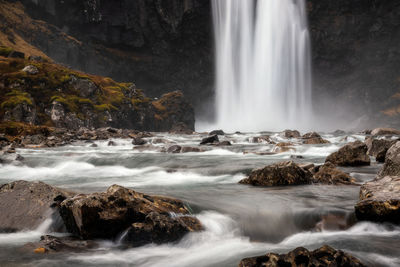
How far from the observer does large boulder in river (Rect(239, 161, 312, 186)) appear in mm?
8469

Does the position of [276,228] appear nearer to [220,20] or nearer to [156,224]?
[156,224]

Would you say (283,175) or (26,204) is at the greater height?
(283,175)

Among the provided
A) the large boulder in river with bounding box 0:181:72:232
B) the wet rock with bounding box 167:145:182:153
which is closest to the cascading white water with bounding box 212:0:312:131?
the wet rock with bounding box 167:145:182:153

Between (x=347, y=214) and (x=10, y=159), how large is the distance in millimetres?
14753

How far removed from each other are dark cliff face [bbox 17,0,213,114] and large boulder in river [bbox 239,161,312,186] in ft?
269

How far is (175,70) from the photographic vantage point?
319 feet

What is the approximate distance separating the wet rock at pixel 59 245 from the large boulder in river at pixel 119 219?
18cm

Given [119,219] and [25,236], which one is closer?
[119,219]

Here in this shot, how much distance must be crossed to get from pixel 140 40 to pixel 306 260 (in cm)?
9462

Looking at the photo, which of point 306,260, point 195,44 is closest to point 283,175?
point 306,260

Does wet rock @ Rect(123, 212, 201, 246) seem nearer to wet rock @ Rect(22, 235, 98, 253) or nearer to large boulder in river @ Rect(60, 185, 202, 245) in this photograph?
large boulder in river @ Rect(60, 185, 202, 245)

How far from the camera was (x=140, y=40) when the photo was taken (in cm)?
9081

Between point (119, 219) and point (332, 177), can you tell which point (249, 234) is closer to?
point (119, 219)

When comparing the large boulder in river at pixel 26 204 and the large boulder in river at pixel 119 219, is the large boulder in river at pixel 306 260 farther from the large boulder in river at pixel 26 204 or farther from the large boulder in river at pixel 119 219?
the large boulder in river at pixel 26 204
